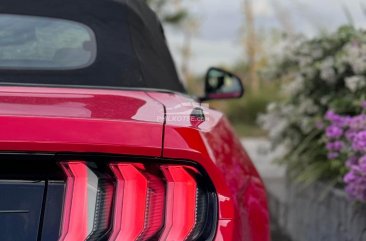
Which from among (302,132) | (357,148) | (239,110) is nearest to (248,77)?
(239,110)

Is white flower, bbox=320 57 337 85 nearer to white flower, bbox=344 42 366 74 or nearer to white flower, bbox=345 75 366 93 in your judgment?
white flower, bbox=344 42 366 74

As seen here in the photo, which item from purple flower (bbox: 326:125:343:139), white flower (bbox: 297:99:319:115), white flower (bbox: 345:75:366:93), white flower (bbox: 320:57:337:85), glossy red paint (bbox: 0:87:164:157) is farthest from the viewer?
white flower (bbox: 297:99:319:115)

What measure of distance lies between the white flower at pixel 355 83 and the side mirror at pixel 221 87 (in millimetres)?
934

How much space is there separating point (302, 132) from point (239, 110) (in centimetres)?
1339

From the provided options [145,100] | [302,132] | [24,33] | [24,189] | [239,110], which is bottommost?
[239,110]

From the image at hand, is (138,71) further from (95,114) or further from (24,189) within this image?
(24,189)

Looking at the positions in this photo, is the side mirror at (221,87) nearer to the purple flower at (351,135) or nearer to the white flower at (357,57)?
the purple flower at (351,135)

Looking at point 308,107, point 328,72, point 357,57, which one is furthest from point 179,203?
point 308,107

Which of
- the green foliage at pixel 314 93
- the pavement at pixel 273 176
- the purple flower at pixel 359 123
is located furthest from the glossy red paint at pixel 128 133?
the pavement at pixel 273 176

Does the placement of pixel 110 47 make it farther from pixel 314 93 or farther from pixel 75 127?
pixel 314 93

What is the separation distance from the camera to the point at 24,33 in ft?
10.8

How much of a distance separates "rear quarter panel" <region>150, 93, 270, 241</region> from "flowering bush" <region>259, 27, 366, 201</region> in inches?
64.1

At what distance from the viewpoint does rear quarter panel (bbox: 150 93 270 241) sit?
220 cm

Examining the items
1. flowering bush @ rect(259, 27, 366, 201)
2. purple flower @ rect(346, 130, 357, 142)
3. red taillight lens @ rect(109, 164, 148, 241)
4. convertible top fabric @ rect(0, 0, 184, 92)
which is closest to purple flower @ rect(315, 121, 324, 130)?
flowering bush @ rect(259, 27, 366, 201)
